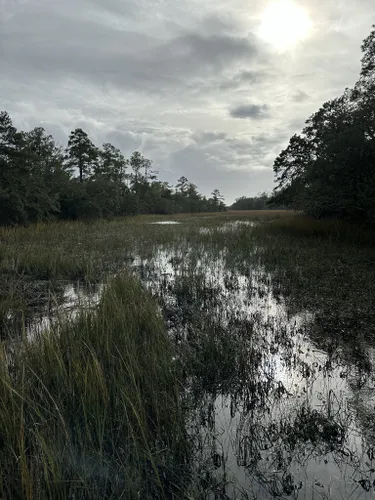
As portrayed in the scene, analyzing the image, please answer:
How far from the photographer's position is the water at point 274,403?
205 cm

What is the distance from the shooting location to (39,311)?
533 cm

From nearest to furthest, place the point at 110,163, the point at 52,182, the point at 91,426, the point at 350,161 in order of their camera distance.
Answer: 1. the point at 91,426
2. the point at 350,161
3. the point at 52,182
4. the point at 110,163

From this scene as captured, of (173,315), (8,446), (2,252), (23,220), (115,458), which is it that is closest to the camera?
(8,446)

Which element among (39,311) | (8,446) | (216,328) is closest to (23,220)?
(39,311)

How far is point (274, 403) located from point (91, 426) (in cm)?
167

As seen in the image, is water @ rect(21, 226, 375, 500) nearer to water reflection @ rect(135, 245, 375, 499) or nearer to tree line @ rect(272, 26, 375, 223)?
water reflection @ rect(135, 245, 375, 499)

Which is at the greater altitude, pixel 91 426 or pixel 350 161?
pixel 350 161

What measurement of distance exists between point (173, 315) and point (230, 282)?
8.76 feet

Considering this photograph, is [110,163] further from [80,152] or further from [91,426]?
[91,426]

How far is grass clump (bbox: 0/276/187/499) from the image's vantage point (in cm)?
177

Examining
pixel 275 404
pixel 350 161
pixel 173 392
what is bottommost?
pixel 275 404

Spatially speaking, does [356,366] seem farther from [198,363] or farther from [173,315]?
[173,315]

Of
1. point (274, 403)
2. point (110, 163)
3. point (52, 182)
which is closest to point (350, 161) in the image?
point (274, 403)

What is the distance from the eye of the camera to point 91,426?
87.6 inches
